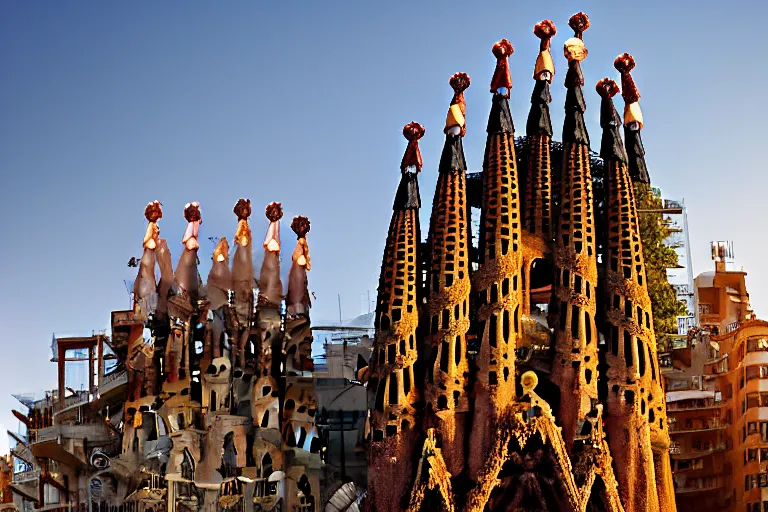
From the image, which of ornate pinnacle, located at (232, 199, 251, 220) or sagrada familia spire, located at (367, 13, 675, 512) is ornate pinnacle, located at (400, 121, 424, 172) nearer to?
sagrada familia spire, located at (367, 13, 675, 512)

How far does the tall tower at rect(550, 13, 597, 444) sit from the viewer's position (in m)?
40.7

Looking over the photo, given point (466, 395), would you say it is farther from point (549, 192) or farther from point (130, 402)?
point (130, 402)

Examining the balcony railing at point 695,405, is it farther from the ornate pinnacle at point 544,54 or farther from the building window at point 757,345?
the ornate pinnacle at point 544,54

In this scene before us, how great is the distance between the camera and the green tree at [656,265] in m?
47.6

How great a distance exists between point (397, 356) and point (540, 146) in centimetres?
718

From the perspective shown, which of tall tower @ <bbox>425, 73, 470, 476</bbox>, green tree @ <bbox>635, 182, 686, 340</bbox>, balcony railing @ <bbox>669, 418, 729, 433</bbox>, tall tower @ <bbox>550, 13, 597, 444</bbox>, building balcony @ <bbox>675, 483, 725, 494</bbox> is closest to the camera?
tall tower @ <bbox>550, 13, 597, 444</bbox>

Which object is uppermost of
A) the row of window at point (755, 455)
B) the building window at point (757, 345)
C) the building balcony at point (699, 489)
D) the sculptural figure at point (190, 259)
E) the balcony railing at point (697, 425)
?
the sculptural figure at point (190, 259)

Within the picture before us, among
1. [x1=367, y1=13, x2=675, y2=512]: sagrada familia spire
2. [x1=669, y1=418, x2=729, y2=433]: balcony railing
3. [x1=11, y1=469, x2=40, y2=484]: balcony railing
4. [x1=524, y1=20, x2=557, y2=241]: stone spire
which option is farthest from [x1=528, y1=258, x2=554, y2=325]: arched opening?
[x1=11, y1=469, x2=40, y2=484]: balcony railing

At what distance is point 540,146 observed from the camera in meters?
43.7

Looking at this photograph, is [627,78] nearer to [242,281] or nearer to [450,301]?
[450,301]

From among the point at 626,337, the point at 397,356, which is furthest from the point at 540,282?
the point at 397,356

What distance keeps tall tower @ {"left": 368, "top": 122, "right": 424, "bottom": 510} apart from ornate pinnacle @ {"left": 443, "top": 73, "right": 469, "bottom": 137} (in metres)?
1.41

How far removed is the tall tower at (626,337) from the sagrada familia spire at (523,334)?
0.14ft

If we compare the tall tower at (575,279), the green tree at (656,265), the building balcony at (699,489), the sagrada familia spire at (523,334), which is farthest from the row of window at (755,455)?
the tall tower at (575,279)
